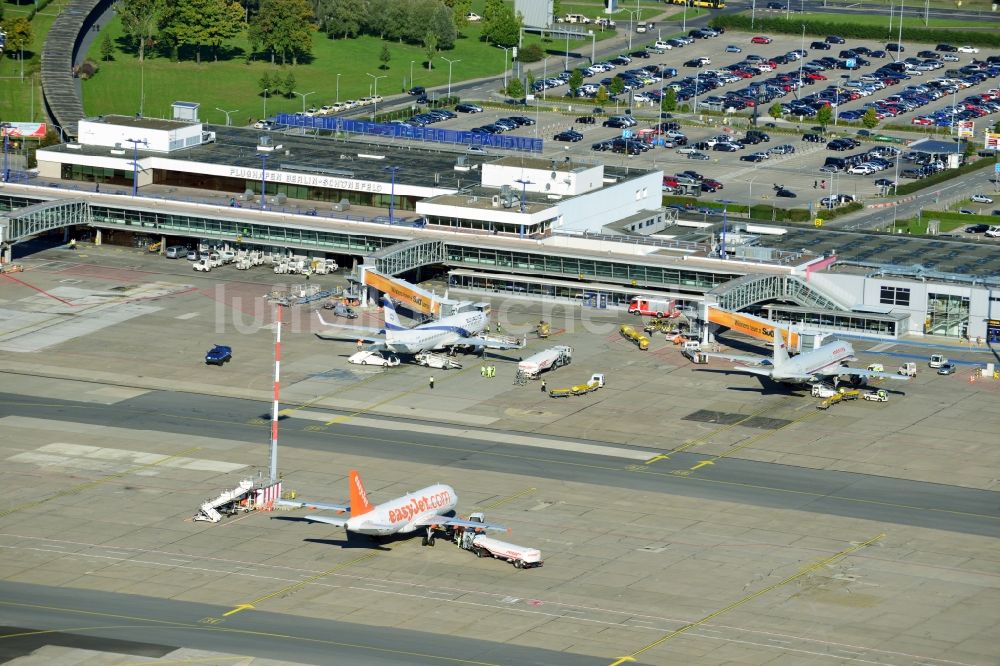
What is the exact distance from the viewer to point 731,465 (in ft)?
490

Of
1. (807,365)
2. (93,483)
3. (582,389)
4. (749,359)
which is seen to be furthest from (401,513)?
(749,359)

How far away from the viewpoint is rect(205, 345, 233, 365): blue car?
174m

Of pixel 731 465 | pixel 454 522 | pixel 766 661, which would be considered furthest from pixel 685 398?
pixel 766 661

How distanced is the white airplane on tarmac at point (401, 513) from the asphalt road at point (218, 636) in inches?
409

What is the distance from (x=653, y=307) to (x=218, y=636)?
3676 inches

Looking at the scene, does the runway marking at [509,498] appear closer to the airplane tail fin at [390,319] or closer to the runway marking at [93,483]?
the runway marking at [93,483]

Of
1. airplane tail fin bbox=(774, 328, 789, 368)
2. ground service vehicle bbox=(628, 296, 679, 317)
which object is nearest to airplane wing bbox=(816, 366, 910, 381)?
airplane tail fin bbox=(774, 328, 789, 368)

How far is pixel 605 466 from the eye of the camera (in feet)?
487

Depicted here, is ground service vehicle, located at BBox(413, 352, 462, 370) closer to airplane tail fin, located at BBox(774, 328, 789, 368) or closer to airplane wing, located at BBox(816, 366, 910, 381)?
airplane tail fin, located at BBox(774, 328, 789, 368)

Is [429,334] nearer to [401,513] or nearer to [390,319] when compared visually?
[390,319]

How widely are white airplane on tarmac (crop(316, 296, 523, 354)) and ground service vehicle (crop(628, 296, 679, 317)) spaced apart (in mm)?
20095

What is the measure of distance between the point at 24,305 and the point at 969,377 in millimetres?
98170

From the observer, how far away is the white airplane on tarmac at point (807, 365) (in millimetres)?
166250

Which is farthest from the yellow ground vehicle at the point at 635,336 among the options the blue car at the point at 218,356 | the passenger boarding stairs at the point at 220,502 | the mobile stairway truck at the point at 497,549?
the passenger boarding stairs at the point at 220,502
